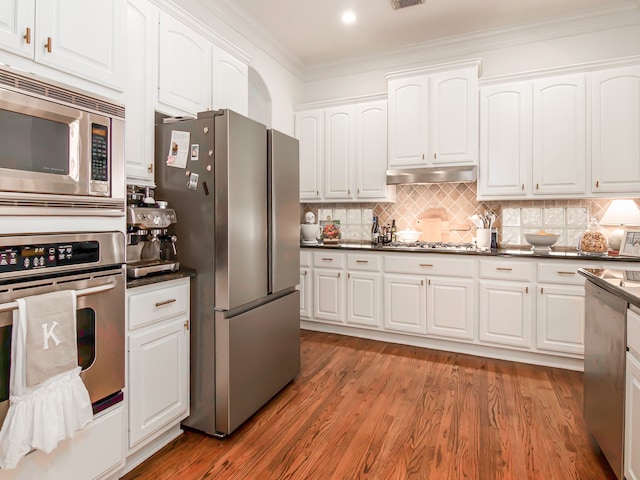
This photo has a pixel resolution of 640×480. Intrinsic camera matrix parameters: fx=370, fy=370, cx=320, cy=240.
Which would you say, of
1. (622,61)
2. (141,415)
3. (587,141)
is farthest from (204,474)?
(622,61)

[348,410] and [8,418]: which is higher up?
[8,418]

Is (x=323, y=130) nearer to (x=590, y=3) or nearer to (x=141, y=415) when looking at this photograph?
(x=590, y=3)

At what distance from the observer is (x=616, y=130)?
3.13 m

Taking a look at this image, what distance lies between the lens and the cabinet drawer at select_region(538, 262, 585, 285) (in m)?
2.99

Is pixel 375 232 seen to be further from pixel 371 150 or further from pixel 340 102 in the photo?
pixel 340 102

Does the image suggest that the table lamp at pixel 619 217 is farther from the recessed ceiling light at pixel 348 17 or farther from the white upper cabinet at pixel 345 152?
the recessed ceiling light at pixel 348 17

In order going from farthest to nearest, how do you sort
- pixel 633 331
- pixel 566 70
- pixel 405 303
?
pixel 405 303 < pixel 566 70 < pixel 633 331

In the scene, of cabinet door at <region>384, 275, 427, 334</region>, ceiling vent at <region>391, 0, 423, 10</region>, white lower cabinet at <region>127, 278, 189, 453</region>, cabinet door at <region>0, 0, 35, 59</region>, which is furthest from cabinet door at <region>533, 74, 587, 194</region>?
cabinet door at <region>0, 0, 35, 59</region>

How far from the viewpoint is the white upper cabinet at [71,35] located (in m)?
1.28

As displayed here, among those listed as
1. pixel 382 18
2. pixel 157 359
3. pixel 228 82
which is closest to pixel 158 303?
pixel 157 359

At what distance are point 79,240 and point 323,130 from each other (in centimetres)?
331

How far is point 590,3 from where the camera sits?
11.0 ft

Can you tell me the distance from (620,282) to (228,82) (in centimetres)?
268

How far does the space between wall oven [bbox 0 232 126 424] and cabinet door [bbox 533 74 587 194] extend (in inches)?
135
